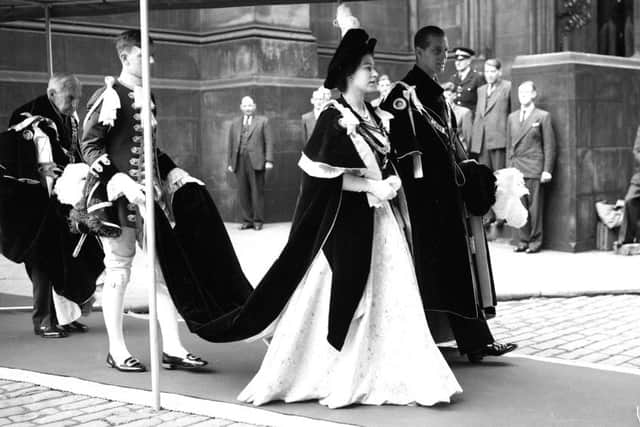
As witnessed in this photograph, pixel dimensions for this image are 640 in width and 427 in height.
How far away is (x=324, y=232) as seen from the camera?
216 inches

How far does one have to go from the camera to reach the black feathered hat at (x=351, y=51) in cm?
557

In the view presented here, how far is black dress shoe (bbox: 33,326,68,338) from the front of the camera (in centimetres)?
750

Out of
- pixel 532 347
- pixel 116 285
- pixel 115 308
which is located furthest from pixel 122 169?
pixel 532 347

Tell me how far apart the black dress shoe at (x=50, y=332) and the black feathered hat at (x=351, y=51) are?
3.20 metres

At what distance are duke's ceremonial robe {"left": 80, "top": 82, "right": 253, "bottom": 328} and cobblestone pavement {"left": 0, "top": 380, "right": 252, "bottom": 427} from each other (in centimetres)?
74

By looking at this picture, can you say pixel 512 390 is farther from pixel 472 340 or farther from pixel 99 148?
pixel 99 148

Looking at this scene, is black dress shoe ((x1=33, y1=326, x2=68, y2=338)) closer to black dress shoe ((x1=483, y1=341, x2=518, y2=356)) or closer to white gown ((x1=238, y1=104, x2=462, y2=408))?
white gown ((x1=238, y1=104, x2=462, y2=408))

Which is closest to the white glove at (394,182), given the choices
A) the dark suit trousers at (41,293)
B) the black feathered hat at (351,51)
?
the black feathered hat at (351,51)

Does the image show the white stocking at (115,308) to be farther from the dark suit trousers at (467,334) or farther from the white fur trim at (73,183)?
the dark suit trousers at (467,334)

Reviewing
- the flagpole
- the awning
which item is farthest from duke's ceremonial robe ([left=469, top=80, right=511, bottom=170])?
the flagpole

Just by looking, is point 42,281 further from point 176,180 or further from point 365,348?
point 365,348

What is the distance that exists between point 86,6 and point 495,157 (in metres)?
7.01

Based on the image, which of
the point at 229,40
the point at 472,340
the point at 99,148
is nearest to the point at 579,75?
Answer: the point at 229,40

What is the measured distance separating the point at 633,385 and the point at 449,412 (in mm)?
1306
